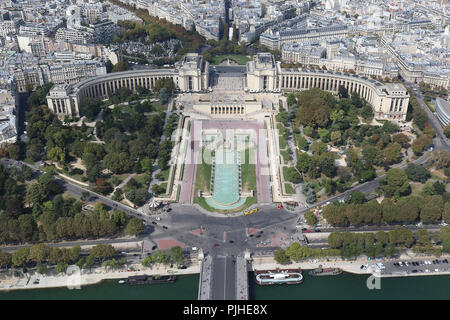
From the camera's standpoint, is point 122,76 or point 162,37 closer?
point 122,76

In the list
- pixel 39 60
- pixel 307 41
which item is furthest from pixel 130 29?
pixel 307 41

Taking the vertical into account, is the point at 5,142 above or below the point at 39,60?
below

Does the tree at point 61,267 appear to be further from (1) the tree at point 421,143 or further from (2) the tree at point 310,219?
(1) the tree at point 421,143

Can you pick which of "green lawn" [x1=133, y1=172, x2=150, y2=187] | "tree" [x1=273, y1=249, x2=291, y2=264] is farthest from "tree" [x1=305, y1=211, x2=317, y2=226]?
"green lawn" [x1=133, y1=172, x2=150, y2=187]

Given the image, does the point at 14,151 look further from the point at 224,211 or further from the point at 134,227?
the point at 224,211

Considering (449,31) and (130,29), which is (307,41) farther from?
(130,29)

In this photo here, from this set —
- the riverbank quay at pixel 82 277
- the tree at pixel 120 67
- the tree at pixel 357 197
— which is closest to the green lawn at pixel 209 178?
the riverbank quay at pixel 82 277
